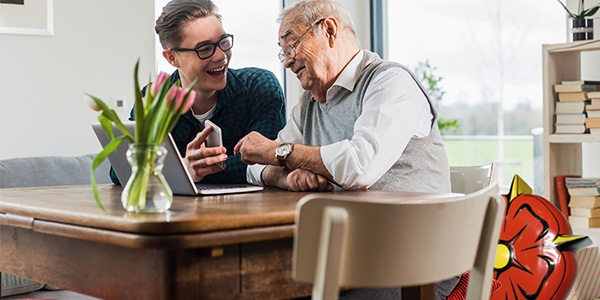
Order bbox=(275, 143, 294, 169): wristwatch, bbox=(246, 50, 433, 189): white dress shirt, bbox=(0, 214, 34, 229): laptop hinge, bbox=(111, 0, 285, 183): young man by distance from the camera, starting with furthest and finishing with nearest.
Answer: bbox=(111, 0, 285, 183): young man < bbox=(275, 143, 294, 169): wristwatch < bbox=(246, 50, 433, 189): white dress shirt < bbox=(0, 214, 34, 229): laptop hinge

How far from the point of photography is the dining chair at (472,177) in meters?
1.63

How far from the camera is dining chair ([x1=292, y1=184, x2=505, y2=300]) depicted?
708mm

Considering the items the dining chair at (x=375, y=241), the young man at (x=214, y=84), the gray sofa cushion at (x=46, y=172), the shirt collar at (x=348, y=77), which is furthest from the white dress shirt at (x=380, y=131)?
the gray sofa cushion at (x=46, y=172)

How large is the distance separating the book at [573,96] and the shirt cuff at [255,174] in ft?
5.62

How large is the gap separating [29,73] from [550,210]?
2.82 meters

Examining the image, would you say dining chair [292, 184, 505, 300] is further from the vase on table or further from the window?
the window

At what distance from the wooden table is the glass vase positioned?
26 mm

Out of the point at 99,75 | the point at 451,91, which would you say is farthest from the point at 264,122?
the point at 451,91

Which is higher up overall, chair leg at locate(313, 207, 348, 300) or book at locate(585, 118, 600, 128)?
book at locate(585, 118, 600, 128)

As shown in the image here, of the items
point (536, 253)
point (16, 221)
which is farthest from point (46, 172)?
point (536, 253)

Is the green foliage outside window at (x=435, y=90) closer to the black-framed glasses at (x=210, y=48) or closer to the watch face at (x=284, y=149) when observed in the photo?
the black-framed glasses at (x=210, y=48)

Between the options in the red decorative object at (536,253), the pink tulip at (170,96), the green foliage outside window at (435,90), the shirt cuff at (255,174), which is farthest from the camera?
the green foliage outside window at (435,90)

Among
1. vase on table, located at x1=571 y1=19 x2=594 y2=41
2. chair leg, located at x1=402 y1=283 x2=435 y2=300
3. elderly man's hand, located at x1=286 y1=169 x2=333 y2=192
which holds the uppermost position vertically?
vase on table, located at x1=571 y1=19 x2=594 y2=41

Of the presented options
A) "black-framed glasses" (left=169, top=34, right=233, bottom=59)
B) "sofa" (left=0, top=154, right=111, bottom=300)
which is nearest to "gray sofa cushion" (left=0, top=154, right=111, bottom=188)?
"sofa" (left=0, top=154, right=111, bottom=300)
